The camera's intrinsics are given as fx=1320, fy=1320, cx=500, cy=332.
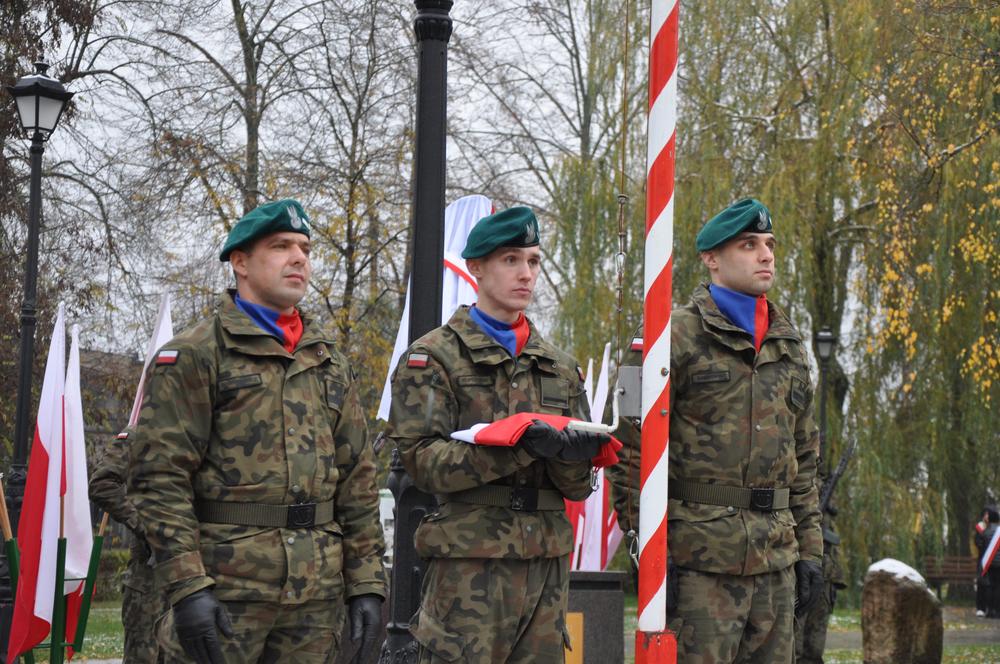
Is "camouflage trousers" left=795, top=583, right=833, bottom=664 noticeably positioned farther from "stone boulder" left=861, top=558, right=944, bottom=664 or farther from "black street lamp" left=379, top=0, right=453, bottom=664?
"black street lamp" left=379, top=0, right=453, bottom=664

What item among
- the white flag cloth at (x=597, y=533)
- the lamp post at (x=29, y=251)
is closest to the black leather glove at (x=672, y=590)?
the white flag cloth at (x=597, y=533)

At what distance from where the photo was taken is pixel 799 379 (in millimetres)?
5461

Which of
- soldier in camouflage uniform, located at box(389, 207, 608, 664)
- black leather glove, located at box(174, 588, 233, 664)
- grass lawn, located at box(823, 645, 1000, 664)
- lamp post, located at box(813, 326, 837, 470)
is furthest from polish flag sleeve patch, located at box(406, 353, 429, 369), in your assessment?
lamp post, located at box(813, 326, 837, 470)

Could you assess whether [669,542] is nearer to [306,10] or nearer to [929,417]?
[929,417]

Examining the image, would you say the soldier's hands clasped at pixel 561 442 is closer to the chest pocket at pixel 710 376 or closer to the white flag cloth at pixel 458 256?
the chest pocket at pixel 710 376

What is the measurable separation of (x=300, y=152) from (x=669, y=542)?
19.2 meters

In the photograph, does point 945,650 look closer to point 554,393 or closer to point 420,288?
point 420,288

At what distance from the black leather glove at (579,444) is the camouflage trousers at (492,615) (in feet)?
1.64

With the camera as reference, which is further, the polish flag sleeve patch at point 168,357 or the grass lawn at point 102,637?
the grass lawn at point 102,637

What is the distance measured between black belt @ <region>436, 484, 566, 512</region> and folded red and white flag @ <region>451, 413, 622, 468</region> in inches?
8.8

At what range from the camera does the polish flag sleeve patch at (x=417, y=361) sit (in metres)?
4.81

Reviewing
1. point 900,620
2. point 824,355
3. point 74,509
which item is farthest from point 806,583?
point 824,355

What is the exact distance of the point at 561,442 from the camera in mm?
4352

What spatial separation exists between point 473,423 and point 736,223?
1.44 metres
